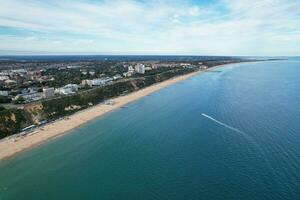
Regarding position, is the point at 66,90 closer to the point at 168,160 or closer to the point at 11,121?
the point at 11,121

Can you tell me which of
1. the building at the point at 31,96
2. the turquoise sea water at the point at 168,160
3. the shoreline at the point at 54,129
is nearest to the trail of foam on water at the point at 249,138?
the turquoise sea water at the point at 168,160

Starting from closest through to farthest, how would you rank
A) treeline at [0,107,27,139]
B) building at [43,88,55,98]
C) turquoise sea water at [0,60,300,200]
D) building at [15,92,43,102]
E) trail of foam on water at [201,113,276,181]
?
turquoise sea water at [0,60,300,200] → trail of foam on water at [201,113,276,181] → treeline at [0,107,27,139] → building at [15,92,43,102] → building at [43,88,55,98]

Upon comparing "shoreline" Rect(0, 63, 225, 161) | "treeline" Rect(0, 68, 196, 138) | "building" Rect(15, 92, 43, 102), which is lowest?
"shoreline" Rect(0, 63, 225, 161)

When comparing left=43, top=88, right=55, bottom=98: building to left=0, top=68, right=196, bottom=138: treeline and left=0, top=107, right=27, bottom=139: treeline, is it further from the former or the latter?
left=0, top=107, right=27, bottom=139: treeline

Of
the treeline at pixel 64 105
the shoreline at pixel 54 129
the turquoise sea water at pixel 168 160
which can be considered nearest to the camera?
the turquoise sea water at pixel 168 160

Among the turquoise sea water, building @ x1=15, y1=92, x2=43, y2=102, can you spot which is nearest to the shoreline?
the turquoise sea water

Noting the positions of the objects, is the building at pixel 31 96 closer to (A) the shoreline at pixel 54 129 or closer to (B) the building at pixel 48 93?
(B) the building at pixel 48 93

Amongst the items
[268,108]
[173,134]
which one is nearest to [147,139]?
[173,134]

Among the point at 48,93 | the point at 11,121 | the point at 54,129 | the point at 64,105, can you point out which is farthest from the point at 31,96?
the point at 54,129
